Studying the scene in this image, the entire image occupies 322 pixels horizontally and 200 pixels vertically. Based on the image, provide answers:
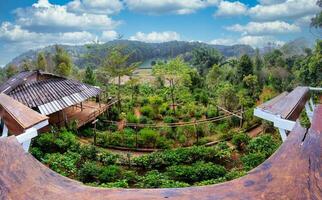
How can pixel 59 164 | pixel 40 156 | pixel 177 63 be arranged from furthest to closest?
pixel 177 63, pixel 40 156, pixel 59 164

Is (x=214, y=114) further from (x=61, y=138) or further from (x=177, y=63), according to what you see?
(x=61, y=138)

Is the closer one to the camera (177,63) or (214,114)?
(214,114)

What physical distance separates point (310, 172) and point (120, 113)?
14079 millimetres

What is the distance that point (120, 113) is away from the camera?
47.8 feet

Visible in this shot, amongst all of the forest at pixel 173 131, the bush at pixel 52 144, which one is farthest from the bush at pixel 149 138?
the bush at pixel 52 144

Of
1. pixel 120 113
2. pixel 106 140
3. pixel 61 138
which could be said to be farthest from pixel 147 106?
pixel 61 138

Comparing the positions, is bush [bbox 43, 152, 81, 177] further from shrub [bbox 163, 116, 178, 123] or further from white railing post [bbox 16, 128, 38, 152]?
white railing post [bbox 16, 128, 38, 152]

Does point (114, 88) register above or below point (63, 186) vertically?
below

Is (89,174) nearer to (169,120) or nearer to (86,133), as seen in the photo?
(86,133)

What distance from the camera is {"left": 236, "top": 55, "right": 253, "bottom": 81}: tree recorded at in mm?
19291

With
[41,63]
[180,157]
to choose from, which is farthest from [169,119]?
[41,63]

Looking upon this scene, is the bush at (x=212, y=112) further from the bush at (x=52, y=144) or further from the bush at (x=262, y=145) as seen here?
the bush at (x=52, y=144)

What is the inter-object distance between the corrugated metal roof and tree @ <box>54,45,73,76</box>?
287 inches

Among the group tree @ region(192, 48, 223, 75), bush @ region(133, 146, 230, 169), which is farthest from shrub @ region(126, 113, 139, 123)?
tree @ region(192, 48, 223, 75)
